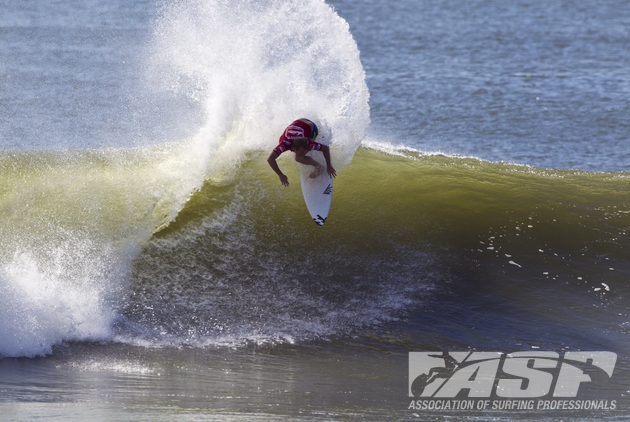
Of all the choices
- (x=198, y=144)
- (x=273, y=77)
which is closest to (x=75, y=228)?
(x=198, y=144)

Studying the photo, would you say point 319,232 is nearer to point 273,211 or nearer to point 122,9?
point 273,211

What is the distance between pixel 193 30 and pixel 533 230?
6020 mm

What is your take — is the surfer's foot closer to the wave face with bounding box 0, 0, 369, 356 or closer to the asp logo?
the wave face with bounding box 0, 0, 369, 356

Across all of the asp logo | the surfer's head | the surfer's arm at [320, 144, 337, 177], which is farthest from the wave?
the surfer's head

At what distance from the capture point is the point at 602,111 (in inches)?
716

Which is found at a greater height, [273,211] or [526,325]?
[273,211]

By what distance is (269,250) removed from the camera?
9656 mm

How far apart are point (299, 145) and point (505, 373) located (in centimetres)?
350

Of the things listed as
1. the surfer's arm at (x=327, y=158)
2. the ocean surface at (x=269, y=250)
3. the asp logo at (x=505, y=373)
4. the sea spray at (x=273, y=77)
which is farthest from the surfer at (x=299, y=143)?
the asp logo at (x=505, y=373)

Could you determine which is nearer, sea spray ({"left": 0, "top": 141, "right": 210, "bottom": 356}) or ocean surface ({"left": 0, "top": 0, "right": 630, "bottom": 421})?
ocean surface ({"left": 0, "top": 0, "right": 630, "bottom": 421})

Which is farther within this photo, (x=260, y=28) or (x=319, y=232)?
(x=260, y=28)

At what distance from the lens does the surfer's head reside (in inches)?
347

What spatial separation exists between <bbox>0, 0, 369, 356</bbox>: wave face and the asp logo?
138 inches

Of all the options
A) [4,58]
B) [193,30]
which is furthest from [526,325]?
[4,58]
